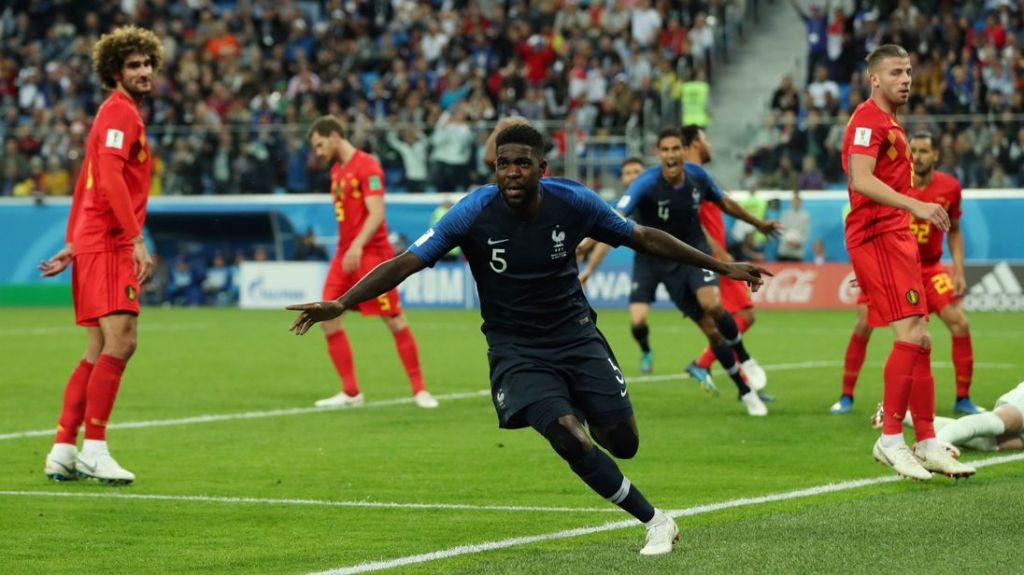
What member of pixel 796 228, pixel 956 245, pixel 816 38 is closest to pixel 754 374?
pixel 956 245

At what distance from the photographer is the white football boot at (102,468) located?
9.65 metres

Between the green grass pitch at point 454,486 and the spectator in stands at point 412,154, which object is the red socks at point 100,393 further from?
the spectator in stands at point 412,154

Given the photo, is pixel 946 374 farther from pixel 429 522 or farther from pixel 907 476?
pixel 429 522

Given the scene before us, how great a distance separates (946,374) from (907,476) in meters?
7.84

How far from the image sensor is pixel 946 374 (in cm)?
1659

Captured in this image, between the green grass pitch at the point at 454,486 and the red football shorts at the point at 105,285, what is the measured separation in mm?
1055

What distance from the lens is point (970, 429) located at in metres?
10.2

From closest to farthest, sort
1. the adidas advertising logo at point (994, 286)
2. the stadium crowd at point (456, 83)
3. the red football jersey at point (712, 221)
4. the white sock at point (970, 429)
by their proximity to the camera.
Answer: the white sock at point (970, 429), the red football jersey at point (712, 221), the adidas advertising logo at point (994, 286), the stadium crowd at point (456, 83)

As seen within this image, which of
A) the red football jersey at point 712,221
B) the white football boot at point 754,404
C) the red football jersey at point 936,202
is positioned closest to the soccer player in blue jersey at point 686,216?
the white football boot at point 754,404

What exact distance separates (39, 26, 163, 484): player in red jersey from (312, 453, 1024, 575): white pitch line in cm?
304

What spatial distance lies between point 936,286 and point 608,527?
5.46m

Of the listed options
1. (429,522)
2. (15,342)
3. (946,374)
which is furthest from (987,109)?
(429,522)

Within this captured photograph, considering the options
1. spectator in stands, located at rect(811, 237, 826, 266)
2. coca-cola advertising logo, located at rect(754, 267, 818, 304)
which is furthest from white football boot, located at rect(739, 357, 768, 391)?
spectator in stands, located at rect(811, 237, 826, 266)

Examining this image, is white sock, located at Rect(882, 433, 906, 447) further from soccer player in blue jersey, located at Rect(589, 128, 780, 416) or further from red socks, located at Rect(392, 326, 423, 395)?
red socks, located at Rect(392, 326, 423, 395)
